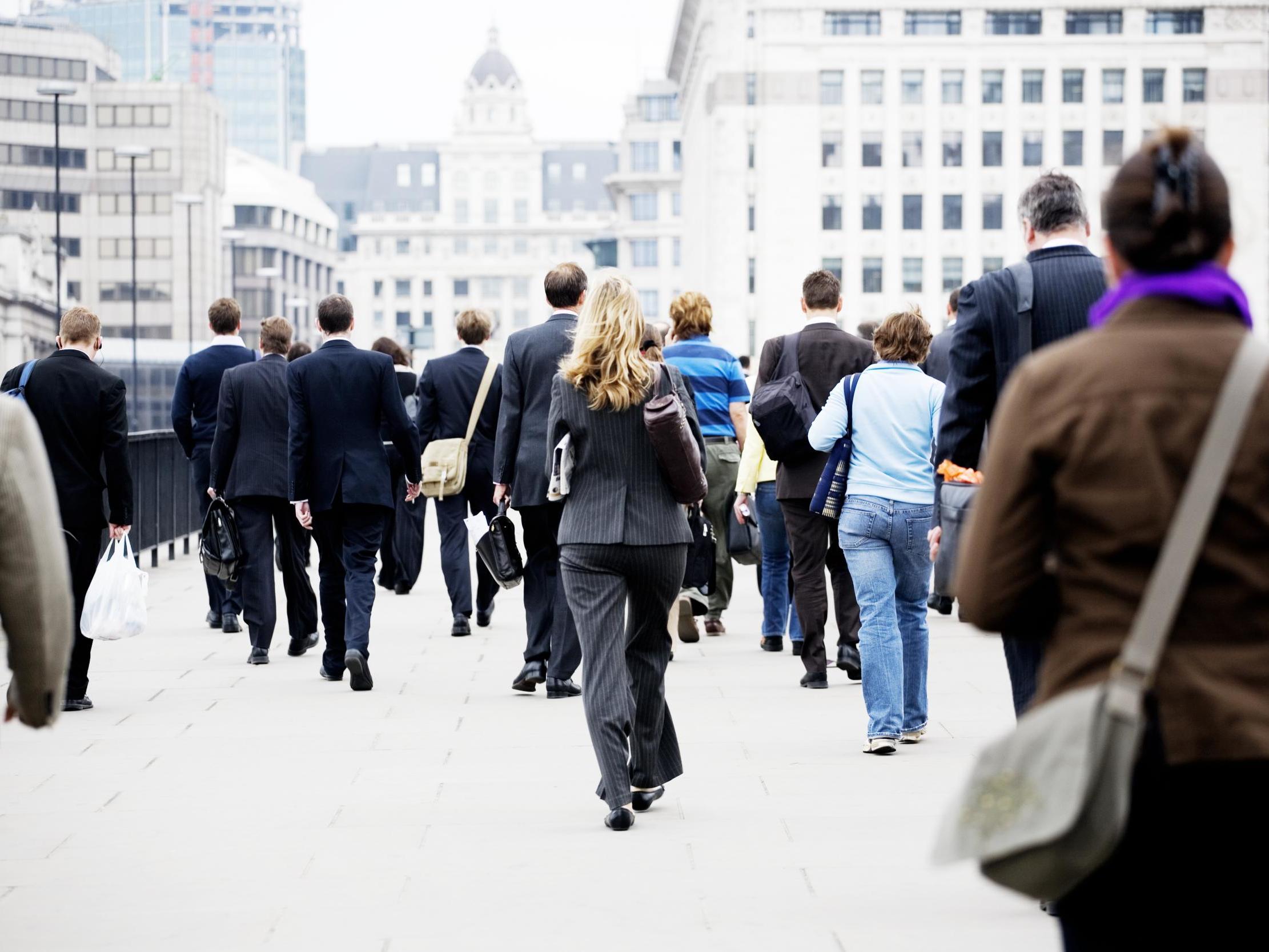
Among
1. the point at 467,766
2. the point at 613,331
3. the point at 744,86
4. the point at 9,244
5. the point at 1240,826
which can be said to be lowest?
the point at 467,766

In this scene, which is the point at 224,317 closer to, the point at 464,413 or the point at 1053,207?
the point at 464,413

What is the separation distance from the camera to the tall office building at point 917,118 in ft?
287

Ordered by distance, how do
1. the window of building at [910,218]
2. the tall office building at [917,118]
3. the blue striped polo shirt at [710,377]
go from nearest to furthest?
the blue striped polo shirt at [710,377] → the tall office building at [917,118] → the window of building at [910,218]

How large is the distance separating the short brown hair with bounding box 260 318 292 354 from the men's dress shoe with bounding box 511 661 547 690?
Answer: 10.00 feet

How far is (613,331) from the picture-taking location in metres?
6.52

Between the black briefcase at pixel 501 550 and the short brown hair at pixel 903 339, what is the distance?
2037 mm

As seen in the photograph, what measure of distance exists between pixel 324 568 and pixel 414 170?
178003mm

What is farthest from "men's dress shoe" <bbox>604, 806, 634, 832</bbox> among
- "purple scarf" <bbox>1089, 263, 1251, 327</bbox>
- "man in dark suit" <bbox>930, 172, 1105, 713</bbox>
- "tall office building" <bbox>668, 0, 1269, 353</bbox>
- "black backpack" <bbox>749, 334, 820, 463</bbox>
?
"tall office building" <bbox>668, 0, 1269, 353</bbox>

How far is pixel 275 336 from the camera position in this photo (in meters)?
11.9

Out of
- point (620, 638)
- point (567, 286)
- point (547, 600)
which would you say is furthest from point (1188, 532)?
point (547, 600)

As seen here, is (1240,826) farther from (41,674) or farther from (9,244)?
(9,244)

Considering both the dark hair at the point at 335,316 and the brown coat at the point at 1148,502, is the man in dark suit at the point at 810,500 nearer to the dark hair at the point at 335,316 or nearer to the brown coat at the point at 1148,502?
the dark hair at the point at 335,316

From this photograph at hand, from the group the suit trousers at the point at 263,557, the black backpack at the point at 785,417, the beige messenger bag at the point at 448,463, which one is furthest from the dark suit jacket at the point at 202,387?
the black backpack at the point at 785,417

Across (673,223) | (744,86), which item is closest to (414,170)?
(673,223)
